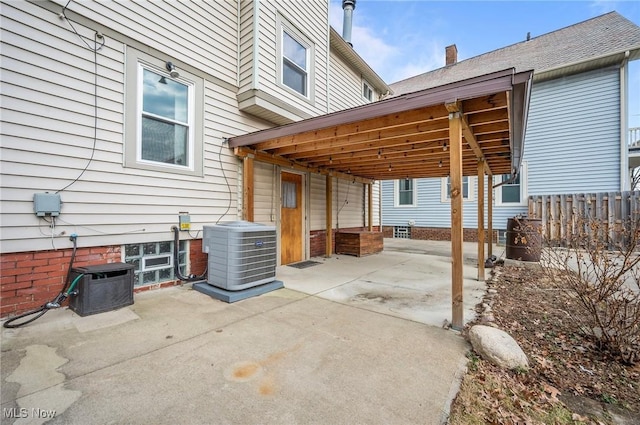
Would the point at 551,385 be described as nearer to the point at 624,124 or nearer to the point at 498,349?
the point at 498,349

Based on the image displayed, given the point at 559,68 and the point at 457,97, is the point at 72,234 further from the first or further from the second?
the point at 559,68

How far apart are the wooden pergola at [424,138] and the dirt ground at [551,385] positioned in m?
0.75

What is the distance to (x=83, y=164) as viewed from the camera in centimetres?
338

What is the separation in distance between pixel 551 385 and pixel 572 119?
1055 cm

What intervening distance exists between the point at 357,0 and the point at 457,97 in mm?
9780

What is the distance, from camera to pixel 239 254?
3811 millimetres

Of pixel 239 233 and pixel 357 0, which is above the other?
pixel 357 0

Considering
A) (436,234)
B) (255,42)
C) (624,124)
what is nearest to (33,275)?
(255,42)

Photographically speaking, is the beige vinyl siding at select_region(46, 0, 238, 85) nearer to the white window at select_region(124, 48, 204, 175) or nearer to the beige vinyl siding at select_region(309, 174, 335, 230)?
the white window at select_region(124, 48, 204, 175)

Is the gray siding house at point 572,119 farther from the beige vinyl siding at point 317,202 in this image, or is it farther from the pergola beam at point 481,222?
the beige vinyl siding at point 317,202

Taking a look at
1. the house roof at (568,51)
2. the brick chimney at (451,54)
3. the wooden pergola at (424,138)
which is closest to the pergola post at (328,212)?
the wooden pergola at (424,138)

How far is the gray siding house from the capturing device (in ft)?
27.3

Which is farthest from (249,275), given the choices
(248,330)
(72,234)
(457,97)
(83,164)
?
(457,97)

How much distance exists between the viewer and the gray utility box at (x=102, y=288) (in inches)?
121
